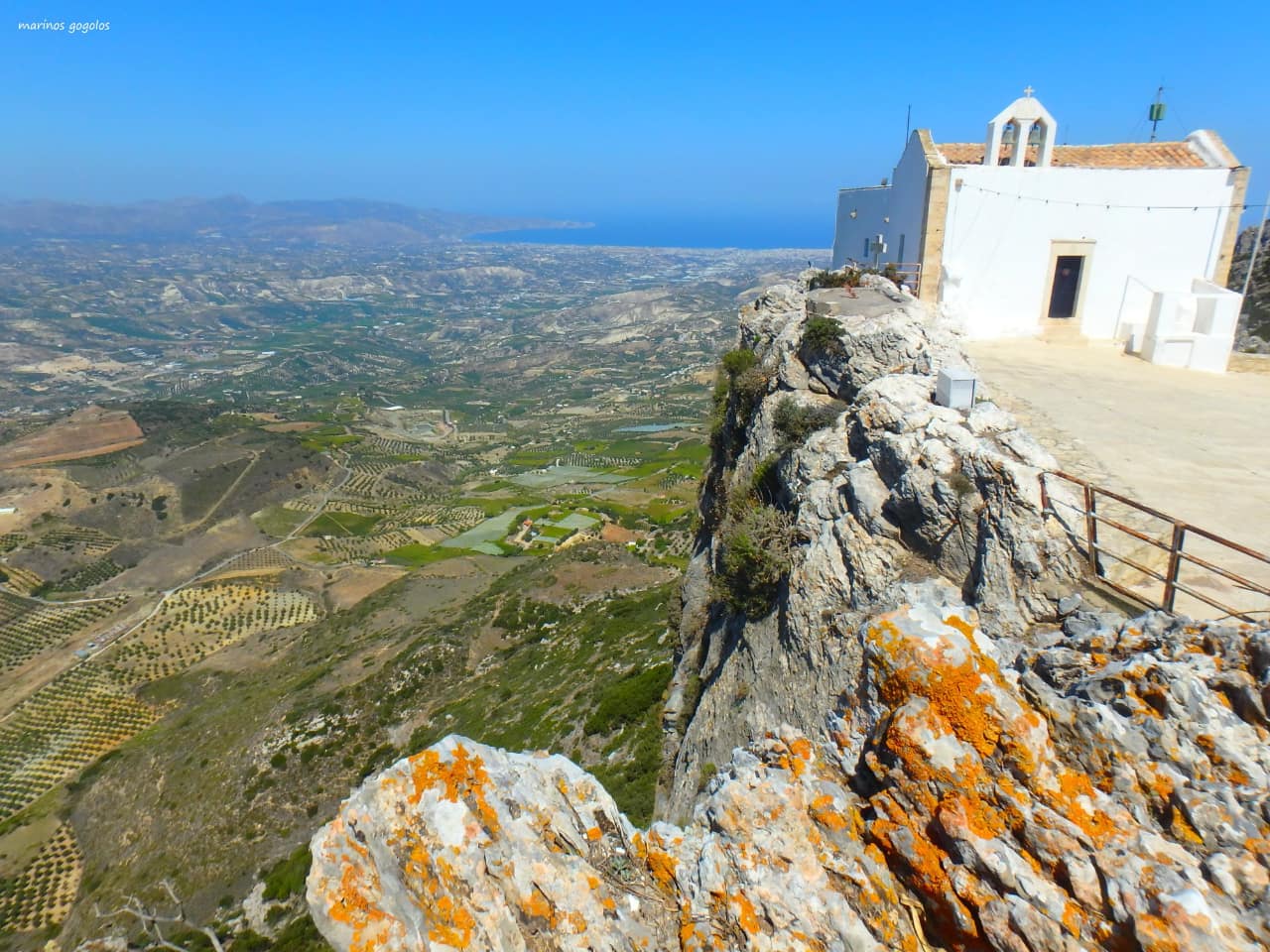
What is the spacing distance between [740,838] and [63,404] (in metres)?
197

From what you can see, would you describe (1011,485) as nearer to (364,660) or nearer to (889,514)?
(889,514)

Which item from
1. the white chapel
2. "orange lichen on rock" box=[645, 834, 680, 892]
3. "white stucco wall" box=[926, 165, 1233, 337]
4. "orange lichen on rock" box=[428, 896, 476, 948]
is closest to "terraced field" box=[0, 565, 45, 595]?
"orange lichen on rock" box=[428, 896, 476, 948]

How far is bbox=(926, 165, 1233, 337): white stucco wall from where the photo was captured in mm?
15305

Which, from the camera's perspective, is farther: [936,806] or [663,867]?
[663,867]

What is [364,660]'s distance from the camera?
3750 cm

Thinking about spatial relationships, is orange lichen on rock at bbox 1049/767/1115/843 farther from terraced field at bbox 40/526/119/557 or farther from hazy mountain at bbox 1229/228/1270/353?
terraced field at bbox 40/526/119/557

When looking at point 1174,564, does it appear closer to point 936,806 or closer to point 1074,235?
point 936,806

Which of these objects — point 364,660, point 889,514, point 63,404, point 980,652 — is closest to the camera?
point 980,652

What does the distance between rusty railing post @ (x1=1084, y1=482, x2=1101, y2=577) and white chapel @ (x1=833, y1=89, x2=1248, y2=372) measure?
1003 centimetres

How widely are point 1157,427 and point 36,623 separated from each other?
75.0m

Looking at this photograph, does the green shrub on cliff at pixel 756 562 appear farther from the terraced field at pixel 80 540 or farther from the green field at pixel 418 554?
the terraced field at pixel 80 540

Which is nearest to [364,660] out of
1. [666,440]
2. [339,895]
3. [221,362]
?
[339,895]

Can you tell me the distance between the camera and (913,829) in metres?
4.74

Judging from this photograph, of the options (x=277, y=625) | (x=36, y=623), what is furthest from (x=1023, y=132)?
(x=36, y=623)
